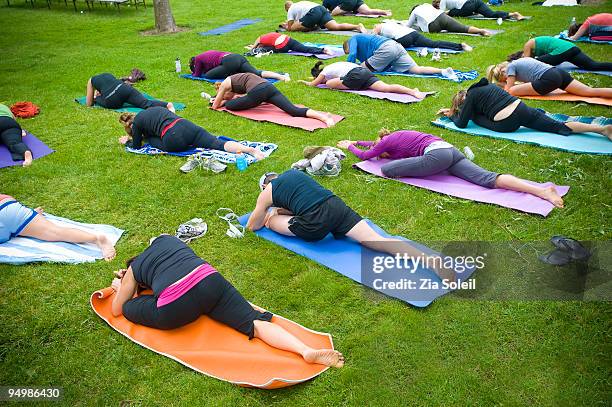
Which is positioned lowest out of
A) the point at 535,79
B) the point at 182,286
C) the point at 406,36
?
the point at 182,286

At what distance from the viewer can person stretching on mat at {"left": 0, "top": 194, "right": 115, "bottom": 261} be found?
17.0 feet

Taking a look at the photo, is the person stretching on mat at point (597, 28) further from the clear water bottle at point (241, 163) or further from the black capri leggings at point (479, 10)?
the clear water bottle at point (241, 163)

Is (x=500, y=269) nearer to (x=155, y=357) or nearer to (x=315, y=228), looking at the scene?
(x=315, y=228)

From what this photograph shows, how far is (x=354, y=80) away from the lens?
9094 millimetres

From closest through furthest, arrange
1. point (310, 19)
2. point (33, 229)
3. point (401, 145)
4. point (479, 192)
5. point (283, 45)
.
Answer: point (33, 229) → point (479, 192) → point (401, 145) → point (283, 45) → point (310, 19)

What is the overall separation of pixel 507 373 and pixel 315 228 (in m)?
2.06

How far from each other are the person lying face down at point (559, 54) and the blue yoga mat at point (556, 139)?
9.20ft

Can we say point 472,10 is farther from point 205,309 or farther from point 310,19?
point 205,309

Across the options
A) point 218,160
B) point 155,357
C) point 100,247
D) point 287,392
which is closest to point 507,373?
point 287,392

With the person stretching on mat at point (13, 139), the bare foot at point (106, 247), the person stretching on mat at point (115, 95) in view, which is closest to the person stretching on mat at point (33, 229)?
the bare foot at point (106, 247)

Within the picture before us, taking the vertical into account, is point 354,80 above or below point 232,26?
below

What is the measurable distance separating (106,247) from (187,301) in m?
1.76

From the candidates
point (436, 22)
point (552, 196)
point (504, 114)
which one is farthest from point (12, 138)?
point (436, 22)

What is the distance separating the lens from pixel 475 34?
1280cm
